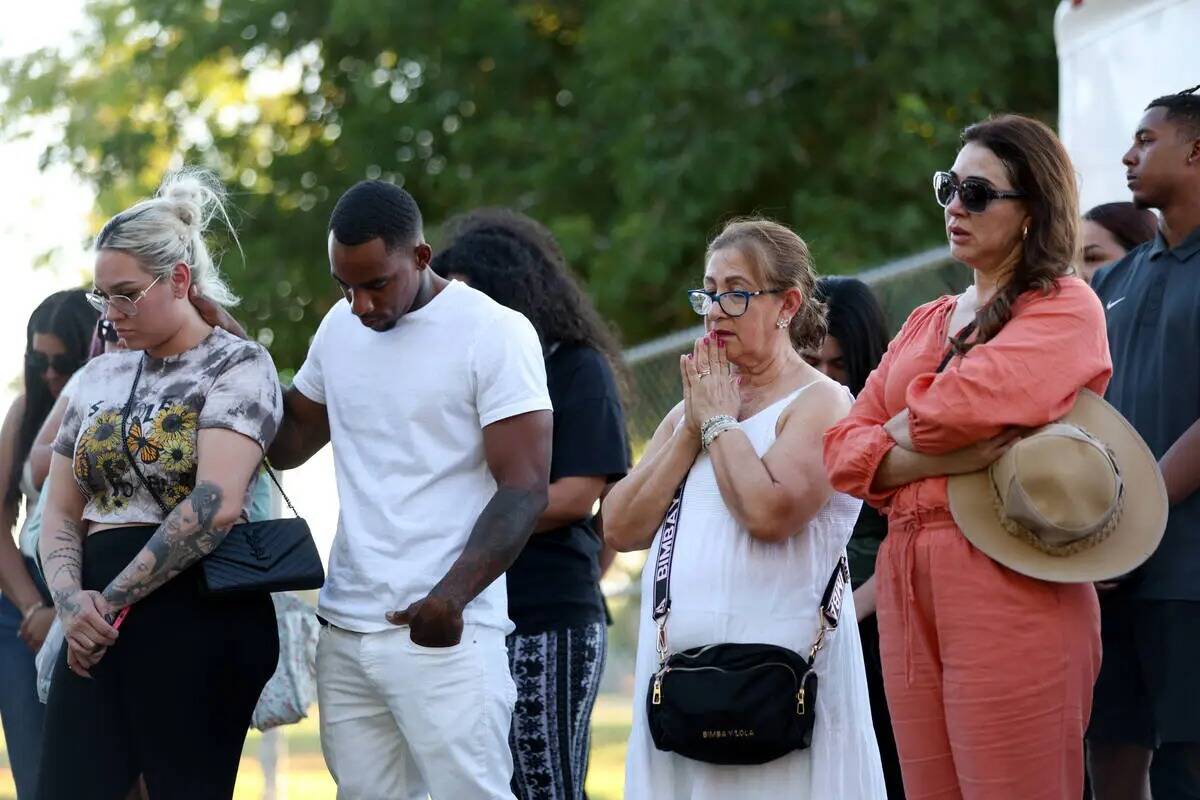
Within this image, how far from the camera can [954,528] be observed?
383 cm

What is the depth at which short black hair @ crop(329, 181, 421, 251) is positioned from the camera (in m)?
4.21

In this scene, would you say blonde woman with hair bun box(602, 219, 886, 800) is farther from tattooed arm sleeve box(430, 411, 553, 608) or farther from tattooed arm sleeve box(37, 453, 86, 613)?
tattooed arm sleeve box(37, 453, 86, 613)

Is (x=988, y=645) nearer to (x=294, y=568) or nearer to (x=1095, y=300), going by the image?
(x=1095, y=300)

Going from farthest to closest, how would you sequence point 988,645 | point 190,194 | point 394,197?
point 190,194, point 394,197, point 988,645

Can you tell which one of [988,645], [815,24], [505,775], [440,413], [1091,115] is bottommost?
[505,775]

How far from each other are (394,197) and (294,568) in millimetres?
947

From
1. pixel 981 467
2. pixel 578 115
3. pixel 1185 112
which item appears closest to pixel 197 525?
pixel 981 467

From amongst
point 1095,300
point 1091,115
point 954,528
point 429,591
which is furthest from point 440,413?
point 1091,115

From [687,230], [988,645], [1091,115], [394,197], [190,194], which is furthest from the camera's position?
[687,230]

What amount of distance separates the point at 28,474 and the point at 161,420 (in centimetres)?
171

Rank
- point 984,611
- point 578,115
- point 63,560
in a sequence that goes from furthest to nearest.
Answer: point 578,115 → point 63,560 → point 984,611

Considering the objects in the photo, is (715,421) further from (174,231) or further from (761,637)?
(174,231)

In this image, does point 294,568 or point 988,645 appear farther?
point 294,568

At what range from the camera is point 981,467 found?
150 inches
